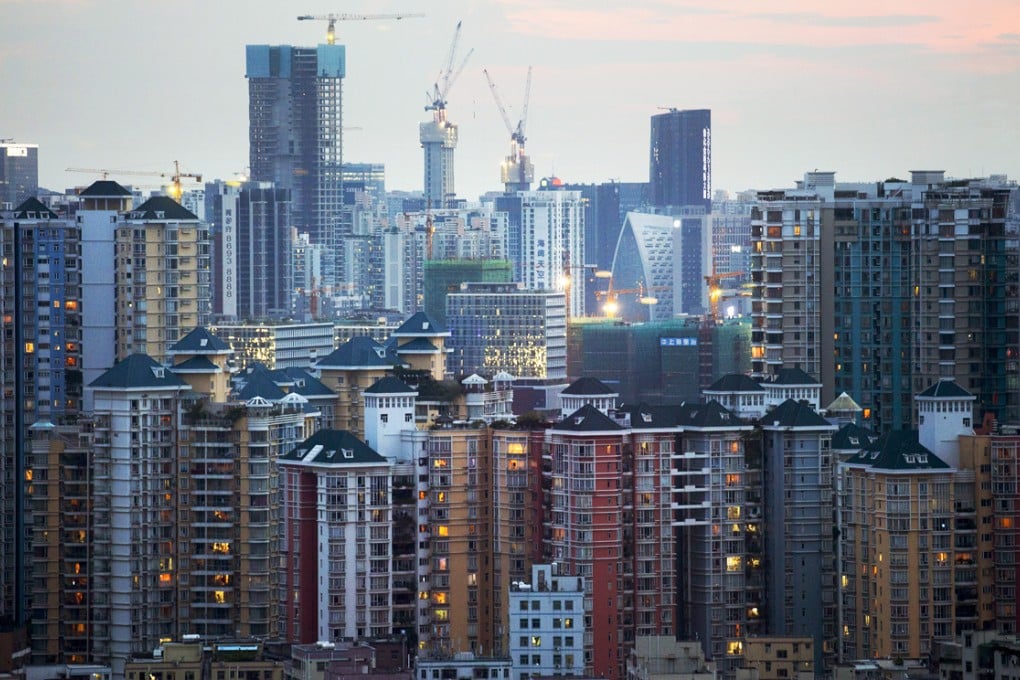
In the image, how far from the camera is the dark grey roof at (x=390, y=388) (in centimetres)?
13062

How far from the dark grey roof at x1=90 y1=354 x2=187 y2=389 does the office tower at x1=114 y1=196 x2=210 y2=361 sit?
→ 19210mm

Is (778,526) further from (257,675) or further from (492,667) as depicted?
(257,675)

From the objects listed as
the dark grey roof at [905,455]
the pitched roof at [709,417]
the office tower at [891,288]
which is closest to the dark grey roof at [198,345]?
the pitched roof at [709,417]

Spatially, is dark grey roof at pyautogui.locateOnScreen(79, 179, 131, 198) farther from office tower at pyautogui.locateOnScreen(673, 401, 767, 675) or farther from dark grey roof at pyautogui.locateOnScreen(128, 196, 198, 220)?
office tower at pyautogui.locateOnScreen(673, 401, 767, 675)

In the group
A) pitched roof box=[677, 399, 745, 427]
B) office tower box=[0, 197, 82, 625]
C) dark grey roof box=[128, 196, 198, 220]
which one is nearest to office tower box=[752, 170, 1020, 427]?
pitched roof box=[677, 399, 745, 427]

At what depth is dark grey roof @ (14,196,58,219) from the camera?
152250 millimetres

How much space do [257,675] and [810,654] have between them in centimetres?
2102

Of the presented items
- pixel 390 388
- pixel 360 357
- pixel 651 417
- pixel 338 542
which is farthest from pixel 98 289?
pixel 651 417

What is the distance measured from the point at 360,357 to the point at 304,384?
3211mm

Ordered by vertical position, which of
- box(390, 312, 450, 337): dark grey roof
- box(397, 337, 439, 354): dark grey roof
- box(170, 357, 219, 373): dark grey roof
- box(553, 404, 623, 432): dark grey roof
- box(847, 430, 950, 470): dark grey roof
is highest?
box(390, 312, 450, 337): dark grey roof

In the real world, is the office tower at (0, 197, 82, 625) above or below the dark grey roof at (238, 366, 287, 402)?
above

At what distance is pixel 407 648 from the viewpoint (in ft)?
404

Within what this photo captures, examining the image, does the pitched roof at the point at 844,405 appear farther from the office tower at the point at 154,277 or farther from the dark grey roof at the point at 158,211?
the dark grey roof at the point at 158,211

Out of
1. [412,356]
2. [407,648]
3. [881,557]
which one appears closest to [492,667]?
[407,648]
